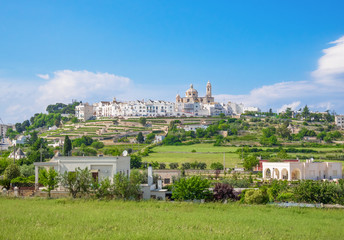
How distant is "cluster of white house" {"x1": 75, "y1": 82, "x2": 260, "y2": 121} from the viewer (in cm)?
10675

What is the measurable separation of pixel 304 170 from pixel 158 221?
24.7 metres

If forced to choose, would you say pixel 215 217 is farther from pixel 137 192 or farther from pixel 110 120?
pixel 110 120

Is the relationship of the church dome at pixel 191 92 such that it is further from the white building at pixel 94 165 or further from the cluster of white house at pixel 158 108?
the white building at pixel 94 165

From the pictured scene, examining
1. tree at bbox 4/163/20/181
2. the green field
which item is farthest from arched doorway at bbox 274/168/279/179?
tree at bbox 4/163/20/181

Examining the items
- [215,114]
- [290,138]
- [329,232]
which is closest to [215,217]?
[329,232]

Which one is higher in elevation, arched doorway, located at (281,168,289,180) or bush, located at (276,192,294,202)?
arched doorway, located at (281,168,289,180)

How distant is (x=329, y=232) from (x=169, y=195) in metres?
10.6

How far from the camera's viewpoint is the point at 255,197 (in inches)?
794

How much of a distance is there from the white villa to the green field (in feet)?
59.0

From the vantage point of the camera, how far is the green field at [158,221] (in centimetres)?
1222

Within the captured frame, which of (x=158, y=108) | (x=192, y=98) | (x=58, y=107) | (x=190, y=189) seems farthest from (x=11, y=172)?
(x=58, y=107)

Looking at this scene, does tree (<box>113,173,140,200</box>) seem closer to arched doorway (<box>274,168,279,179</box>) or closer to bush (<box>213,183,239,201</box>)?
bush (<box>213,183,239,201</box>)

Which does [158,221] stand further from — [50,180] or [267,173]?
[267,173]

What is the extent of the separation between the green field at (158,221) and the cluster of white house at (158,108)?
289ft
